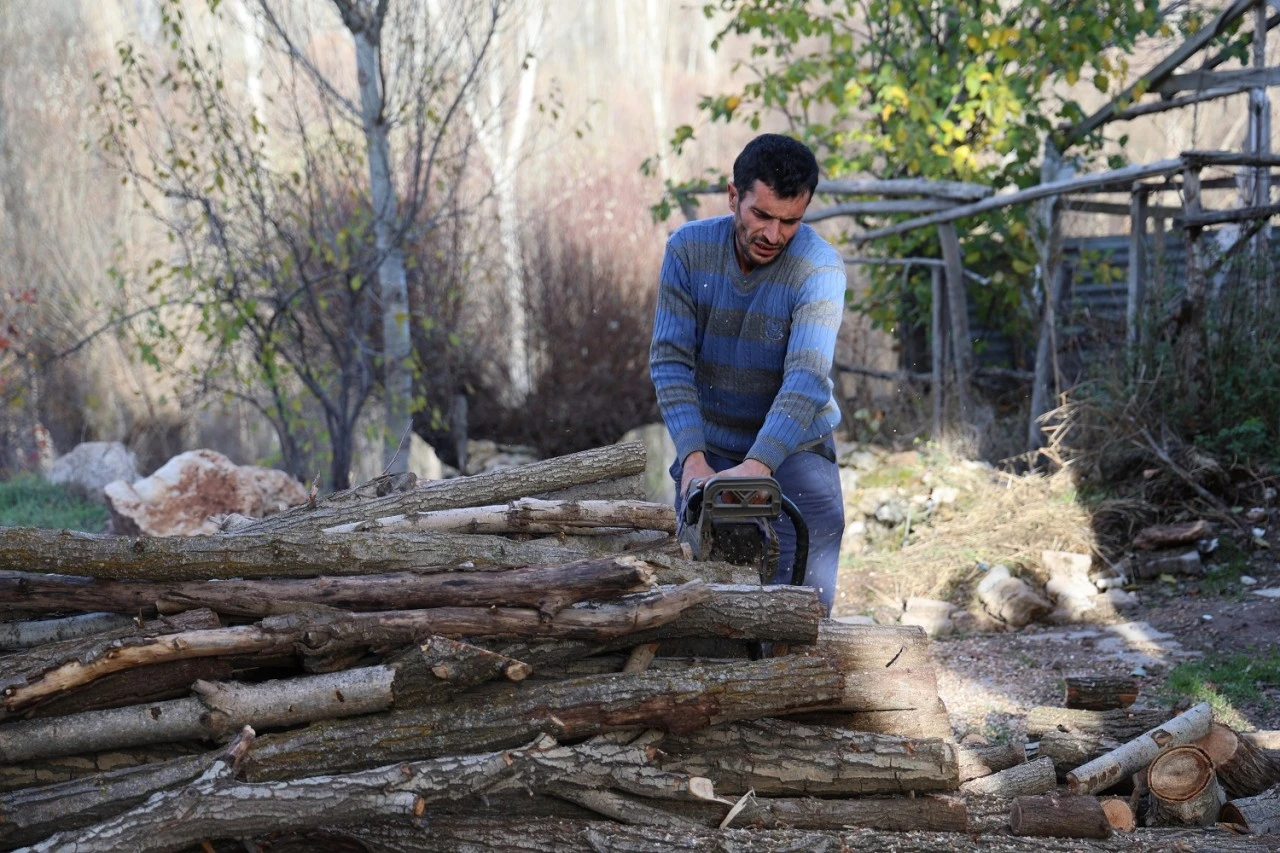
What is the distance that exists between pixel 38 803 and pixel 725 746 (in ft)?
5.91

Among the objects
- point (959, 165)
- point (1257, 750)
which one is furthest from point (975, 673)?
point (959, 165)

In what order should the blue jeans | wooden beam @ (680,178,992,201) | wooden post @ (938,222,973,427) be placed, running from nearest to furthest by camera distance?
1. the blue jeans
2. wooden beam @ (680,178,992,201)
3. wooden post @ (938,222,973,427)

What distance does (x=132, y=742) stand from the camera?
3.08 metres

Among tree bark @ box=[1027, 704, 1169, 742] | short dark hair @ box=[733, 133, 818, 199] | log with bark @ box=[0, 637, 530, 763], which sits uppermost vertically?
short dark hair @ box=[733, 133, 818, 199]

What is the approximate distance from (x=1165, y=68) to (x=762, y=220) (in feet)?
25.6

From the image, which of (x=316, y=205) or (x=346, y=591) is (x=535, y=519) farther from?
(x=316, y=205)

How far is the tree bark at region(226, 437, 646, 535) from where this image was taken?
3.92 m

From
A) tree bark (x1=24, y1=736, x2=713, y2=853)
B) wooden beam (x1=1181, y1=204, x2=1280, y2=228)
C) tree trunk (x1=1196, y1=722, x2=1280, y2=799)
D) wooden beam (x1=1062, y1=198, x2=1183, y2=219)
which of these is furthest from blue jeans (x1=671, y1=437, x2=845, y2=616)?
wooden beam (x1=1062, y1=198, x2=1183, y2=219)

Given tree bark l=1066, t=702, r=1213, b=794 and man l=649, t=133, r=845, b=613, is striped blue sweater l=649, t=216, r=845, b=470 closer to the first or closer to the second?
Result: man l=649, t=133, r=845, b=613

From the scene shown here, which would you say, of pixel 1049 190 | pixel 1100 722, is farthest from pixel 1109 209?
pixel 1100 722

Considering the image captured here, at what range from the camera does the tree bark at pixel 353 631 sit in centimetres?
301

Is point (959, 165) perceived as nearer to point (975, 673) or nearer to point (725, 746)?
point (975, 673)

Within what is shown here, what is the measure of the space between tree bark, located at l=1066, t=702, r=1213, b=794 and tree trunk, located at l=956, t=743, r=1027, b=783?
0.20 m

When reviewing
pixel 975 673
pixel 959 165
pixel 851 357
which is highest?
pixel 959 165
